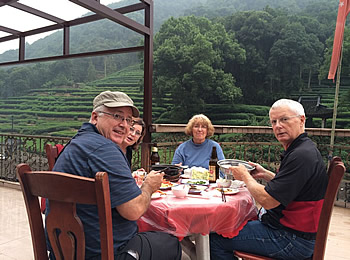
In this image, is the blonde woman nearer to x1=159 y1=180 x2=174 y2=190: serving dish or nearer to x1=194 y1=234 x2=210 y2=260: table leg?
x1=159 y1=180 x2=174 y2=190: serving dish

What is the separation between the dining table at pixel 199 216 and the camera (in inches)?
57.2

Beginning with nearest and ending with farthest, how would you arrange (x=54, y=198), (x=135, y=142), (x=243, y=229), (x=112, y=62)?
(x=54, y=198)
(x=243, y=229)
(x=135, y=142)
(x=112, y=62)

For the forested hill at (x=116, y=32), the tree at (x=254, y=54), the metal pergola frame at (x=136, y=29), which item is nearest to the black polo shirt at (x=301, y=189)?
the metal pergola frame at (x=136, y=29)

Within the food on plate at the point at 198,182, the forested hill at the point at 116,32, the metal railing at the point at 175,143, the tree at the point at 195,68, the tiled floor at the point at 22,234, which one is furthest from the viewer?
the forested hill at the point at 116,32

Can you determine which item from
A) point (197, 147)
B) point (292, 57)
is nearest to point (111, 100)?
point (197, 147)

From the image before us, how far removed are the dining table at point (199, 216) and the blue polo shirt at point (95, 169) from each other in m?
0.36

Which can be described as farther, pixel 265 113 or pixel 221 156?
pixel 265 113

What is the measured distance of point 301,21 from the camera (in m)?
20.6

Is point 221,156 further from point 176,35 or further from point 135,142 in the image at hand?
point 176,35

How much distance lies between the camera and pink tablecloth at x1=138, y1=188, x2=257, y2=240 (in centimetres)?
145

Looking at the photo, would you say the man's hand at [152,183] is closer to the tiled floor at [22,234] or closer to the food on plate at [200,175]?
the food on plate at [200,175]

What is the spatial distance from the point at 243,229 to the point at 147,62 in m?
3.10

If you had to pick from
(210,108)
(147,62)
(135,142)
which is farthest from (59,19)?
(210,108)

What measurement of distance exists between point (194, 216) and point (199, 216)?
1.1 inches
